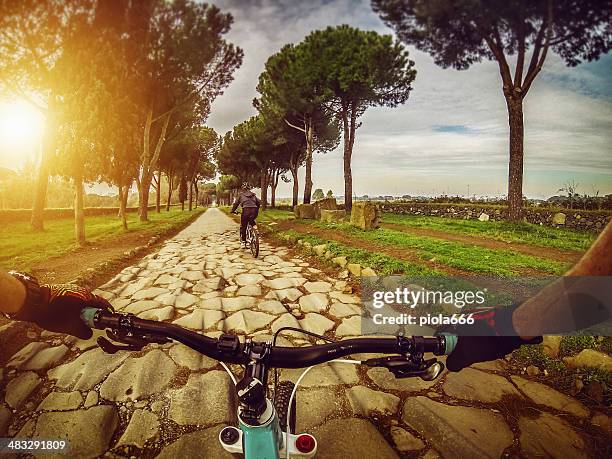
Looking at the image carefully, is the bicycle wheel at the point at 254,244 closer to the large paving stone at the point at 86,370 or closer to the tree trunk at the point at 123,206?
the large paving stone at the point at 86,370

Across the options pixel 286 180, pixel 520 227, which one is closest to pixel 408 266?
pixel 520 227

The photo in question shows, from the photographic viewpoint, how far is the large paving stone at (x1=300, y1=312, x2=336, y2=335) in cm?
322

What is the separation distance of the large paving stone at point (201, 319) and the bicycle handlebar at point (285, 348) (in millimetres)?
2446

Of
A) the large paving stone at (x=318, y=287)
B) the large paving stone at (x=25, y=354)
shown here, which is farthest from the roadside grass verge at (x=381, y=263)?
the large paving stone at (x=25, y=354)

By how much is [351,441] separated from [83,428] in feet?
5.66

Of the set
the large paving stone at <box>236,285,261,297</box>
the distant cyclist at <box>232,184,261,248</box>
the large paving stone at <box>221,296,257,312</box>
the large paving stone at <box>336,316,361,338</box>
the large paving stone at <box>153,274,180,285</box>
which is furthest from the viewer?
the distant cyclist at <box>232,184,261,248</box>

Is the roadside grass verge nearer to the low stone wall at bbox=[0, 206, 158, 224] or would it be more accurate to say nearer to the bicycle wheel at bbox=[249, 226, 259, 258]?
the bicycle wheel at bbox=[249, 226, 259, 258]

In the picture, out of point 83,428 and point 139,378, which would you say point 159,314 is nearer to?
point 139,378

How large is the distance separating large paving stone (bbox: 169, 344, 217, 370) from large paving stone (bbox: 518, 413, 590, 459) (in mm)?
2339

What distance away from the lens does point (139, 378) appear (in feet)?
7.40

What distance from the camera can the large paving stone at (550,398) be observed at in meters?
1.89

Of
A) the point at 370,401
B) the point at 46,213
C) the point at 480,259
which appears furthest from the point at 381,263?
the point at 46,213

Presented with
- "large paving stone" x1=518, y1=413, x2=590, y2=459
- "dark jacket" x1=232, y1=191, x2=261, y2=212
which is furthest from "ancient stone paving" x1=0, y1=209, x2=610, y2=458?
"dark jacket" x1=232, y1=191, x2=261, y2=212

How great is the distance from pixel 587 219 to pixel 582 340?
13330mm
